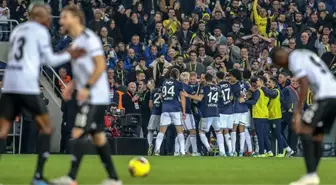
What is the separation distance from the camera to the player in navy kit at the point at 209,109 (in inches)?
1097

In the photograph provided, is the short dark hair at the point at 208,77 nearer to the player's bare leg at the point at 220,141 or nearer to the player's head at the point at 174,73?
the player's head at the point at 174,73

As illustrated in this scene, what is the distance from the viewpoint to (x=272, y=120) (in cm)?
2861

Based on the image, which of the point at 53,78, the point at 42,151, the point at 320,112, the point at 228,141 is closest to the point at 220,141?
the point at 228,141

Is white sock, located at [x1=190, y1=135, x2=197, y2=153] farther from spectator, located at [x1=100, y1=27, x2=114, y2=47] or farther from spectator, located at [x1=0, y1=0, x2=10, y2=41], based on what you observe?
spectator, located at [x1=0, y1=0, x2=10, y2=41]

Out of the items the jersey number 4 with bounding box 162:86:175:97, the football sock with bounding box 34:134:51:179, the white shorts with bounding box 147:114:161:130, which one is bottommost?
the white shorts with bounding box 147:114:161:130

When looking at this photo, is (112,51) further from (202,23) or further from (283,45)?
(283,45)

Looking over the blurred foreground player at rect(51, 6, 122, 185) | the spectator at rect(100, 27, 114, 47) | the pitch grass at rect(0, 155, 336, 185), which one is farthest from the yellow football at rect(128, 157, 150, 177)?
the spectator at rect(100, 27, 114, 47)

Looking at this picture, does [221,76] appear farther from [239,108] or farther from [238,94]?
[239,108]

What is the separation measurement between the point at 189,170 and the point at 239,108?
807 centimetres

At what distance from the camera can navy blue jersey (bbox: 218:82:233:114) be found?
28.0m

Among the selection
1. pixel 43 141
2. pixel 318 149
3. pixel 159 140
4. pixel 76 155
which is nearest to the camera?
pixel 76 155

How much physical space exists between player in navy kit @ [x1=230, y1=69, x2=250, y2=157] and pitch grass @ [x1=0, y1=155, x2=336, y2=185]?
3.40 m

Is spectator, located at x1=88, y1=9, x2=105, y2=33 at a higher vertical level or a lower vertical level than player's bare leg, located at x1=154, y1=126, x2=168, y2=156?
higher

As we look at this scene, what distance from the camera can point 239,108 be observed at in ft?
93.0
